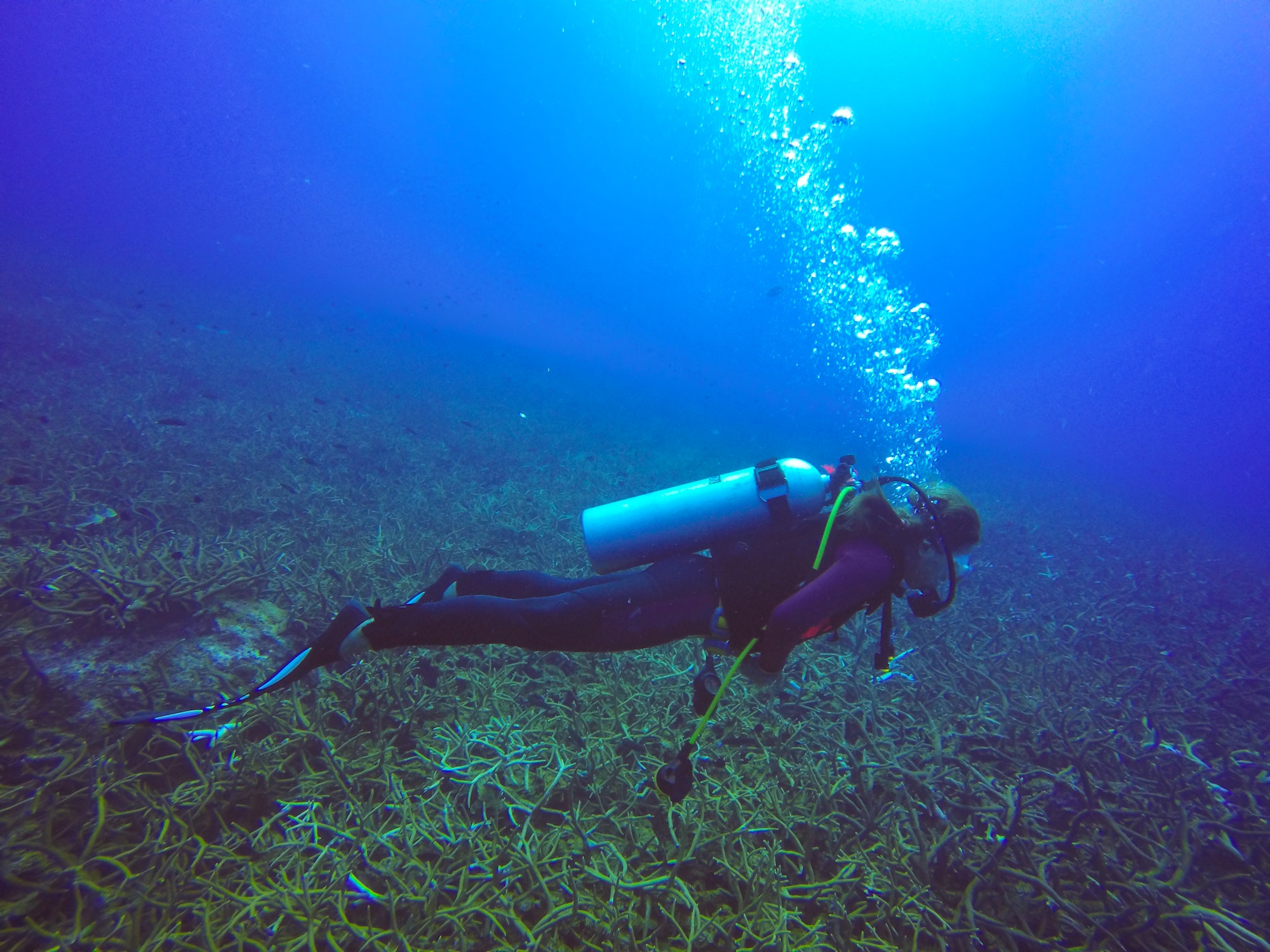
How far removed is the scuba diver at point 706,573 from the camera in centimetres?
300

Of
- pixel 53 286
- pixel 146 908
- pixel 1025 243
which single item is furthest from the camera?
pixel 1025 243

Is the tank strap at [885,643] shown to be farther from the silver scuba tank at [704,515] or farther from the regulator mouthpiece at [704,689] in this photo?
the regulator mouthpiece at [704,689]

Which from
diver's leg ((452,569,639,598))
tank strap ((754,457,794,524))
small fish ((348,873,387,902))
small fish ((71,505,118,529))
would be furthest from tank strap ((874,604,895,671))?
small fish ((71,505,118,529))

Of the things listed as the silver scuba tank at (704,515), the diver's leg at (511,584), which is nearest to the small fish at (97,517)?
the diver's leg at (511,584)

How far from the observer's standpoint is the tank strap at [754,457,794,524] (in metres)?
3.24

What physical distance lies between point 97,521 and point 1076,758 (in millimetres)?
11129

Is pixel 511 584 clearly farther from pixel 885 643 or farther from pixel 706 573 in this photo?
pixel 885 643

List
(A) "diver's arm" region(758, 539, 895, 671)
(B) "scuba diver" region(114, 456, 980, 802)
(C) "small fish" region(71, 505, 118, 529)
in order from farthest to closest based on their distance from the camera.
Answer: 1. (C) "small fish" region(71, 505, 118, 529)
2. (B) "scuba diver" region(114, 456, 980, 802)
3. (A) "diver's arm" region(758, 539, 895, 671)

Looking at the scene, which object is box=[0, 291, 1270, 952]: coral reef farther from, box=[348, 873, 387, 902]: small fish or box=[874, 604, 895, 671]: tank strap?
box=[874, 604, 895, 671]: tank strap

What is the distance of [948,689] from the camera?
5.46 m

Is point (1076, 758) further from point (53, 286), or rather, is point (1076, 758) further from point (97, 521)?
point (53, 286)

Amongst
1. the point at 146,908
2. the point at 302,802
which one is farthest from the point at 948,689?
the point at 146,908

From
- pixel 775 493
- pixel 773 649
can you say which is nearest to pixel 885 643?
pixel 773 649

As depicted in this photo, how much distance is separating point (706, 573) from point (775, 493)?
2.49 feet
